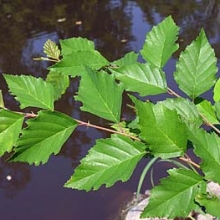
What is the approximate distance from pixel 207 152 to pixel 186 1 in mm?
5903

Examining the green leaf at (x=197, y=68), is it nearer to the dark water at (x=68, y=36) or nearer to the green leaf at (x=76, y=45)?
the green leaf at (x=76, y=45)

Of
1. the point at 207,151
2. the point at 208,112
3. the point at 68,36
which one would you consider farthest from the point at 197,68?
the point at 68,36

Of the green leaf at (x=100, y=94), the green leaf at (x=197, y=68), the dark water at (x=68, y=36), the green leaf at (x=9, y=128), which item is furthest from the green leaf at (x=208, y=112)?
the dark water at (x=68, y=36)

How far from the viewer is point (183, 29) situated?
543 cm

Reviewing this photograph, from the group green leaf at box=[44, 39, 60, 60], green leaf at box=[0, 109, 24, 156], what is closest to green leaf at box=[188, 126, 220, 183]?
green leaf at box=[0, 109, 24, 156]

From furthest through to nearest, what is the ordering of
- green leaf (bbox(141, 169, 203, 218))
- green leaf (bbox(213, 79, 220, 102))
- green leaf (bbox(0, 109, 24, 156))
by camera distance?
green leaf (bbox(213, 79, 220, 102)) → green leaf (bbox(0, 109, 24, 156)) → green leaf (bbox(141, 169, 203, 218))

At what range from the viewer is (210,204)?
0.55 meters

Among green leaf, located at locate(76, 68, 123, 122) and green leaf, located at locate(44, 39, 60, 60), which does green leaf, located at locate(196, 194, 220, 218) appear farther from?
green leaf, located at locate(44, 39, 60, 60)

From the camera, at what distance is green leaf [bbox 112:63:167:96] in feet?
2.37

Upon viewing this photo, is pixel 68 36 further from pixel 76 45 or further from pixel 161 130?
pixel 161 130

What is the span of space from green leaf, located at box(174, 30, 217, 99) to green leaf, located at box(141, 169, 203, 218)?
0.17m

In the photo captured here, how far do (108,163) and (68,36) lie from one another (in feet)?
16.4

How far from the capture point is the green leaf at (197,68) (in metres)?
0.69

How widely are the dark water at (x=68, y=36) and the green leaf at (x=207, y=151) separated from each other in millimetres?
2567
